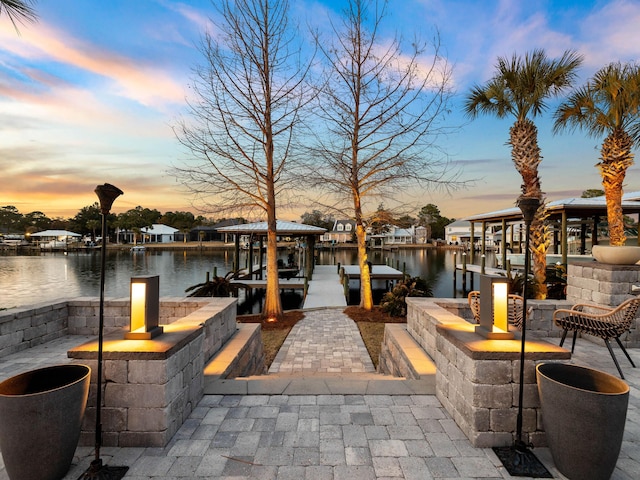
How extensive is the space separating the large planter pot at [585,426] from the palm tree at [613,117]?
9.98 meters

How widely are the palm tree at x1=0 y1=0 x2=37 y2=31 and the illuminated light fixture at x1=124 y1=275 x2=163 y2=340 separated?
16.0ft

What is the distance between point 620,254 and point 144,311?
23.2 feet

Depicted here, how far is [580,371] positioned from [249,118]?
8671 millimetres

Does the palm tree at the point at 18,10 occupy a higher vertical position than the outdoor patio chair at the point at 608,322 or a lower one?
higher

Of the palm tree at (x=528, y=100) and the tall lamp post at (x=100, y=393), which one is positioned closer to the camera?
the tall lamp post at (x=100, y=393)

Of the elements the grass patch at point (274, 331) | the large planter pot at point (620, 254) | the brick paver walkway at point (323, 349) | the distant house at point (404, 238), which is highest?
the distant house at point (404, 238)

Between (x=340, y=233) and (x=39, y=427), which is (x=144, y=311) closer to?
(x=39, y=427)

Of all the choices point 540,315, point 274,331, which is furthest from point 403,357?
point 274,331

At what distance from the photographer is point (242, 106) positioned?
8.39 m

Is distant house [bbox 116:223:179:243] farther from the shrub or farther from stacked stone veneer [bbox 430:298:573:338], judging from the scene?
stacked stone veneer [bbox 430:298:573:338]

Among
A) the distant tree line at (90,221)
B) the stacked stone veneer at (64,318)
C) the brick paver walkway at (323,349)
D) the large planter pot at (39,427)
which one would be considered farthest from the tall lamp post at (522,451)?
the distant tree line at (90,221)

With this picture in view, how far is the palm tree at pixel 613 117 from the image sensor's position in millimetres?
8148

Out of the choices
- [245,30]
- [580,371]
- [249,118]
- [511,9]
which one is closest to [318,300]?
[249,118]

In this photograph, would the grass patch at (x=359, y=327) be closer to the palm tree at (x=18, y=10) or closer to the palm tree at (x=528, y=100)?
the palm tree at (x=528, y=100)
